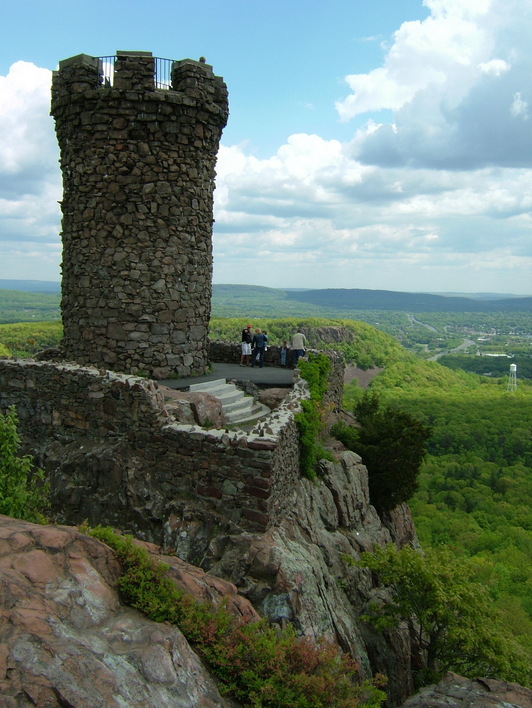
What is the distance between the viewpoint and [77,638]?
183 inches

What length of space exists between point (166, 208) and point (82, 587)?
9.33 m

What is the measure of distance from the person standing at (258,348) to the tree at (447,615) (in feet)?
28.1

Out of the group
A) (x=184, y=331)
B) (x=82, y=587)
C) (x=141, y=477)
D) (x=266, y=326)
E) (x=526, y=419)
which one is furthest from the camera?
(x=266, y=326)

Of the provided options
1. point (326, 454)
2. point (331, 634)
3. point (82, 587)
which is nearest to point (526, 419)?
point (326, 454)

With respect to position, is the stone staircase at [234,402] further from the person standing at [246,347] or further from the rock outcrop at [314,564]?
the person standing at [246,347]

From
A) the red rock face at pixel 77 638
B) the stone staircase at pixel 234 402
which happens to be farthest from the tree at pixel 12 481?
the stone staircase at pixel 234 402

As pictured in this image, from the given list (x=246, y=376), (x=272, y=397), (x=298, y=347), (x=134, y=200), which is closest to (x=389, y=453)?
(x=272, y=397)

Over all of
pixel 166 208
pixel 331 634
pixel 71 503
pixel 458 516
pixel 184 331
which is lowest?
pixel 458 516

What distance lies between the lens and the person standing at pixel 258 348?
57.9 ft

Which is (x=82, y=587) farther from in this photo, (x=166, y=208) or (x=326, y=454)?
(x=166, y=208)

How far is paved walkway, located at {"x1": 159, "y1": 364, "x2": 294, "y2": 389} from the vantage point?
43.0 ft

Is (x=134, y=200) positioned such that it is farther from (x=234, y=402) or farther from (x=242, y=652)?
(x=242, y=652)

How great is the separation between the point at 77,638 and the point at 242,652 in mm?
1818

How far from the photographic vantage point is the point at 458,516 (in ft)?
124
